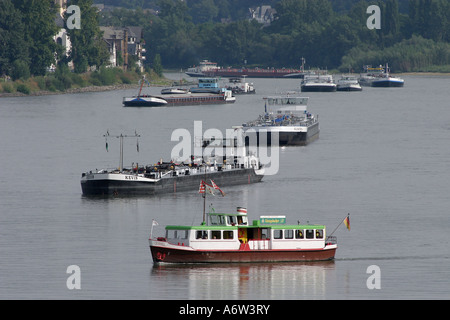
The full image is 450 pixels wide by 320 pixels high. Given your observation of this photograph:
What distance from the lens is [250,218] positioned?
3034 inches

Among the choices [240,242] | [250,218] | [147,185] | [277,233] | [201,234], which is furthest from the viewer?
[147,185]

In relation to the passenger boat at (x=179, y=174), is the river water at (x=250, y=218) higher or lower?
lower

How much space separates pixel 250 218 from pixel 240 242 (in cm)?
1410

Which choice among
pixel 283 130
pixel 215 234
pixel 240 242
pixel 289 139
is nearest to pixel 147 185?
pixel 240 242

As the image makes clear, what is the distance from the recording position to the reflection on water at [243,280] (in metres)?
56.9

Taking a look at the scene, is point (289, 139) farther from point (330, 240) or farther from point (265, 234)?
point (265, 234)

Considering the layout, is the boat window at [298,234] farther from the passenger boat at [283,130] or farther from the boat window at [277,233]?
the passenger boat at [283,130]

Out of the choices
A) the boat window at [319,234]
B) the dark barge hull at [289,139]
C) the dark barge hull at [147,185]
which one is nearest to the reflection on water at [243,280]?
the boat window at [319,234]

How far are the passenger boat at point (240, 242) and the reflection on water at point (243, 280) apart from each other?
1.58ft

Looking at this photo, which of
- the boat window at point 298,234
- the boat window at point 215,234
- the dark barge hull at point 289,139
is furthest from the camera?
the dark barge hull at point 289,139

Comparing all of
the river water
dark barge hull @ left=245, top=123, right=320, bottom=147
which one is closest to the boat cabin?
the river water

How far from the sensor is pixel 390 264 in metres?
63.5

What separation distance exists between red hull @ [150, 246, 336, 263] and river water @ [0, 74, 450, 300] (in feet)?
1.70
